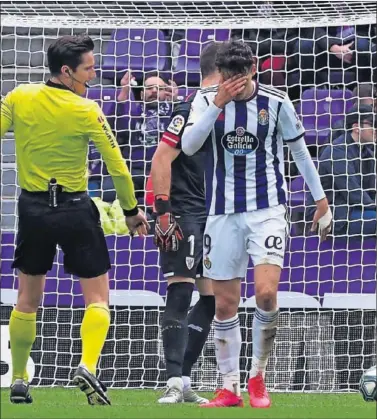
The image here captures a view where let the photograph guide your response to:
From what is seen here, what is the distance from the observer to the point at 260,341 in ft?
21.8

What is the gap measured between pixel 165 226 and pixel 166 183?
0.78ft

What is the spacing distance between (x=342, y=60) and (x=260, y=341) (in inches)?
158

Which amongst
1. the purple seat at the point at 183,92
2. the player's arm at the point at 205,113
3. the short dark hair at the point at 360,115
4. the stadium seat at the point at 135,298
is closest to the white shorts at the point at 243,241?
the player's arm at the point at 205,113

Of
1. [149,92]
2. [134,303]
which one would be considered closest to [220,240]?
[134,303]

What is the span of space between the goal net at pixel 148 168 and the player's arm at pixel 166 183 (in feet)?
7.43

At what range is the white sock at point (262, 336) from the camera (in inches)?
260

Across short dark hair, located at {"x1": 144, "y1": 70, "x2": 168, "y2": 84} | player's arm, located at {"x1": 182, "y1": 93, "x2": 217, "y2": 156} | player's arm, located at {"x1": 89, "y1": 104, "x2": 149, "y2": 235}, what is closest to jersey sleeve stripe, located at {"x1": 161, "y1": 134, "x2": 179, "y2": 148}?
player's arm, located at {"x1": 182, "y1": 93, "x2": 217, "y2": 156}

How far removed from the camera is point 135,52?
10414 millimetres

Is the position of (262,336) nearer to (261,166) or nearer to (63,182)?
(261,166)

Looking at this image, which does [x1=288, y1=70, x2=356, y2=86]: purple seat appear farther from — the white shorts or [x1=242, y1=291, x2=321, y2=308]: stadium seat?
the white shorts

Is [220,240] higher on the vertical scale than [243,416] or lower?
higher

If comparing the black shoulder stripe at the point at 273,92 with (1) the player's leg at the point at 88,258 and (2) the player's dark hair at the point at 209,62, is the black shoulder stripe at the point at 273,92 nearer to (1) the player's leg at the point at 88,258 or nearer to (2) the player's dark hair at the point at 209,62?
(2) the player's dark hair at the point at 209,62

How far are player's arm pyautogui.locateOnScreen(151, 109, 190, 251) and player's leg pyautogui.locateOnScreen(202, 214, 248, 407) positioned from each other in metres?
0.29

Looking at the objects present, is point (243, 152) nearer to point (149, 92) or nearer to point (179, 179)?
point (179, 179)
